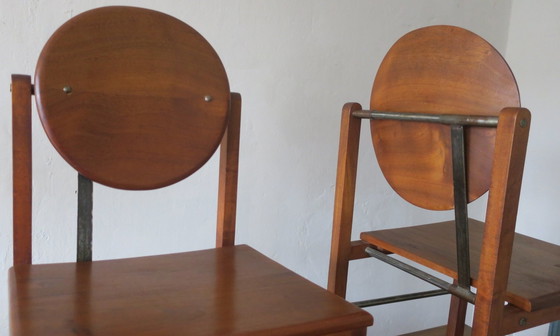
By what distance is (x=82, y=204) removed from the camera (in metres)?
0.79

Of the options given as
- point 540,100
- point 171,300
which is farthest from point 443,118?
point 540,100

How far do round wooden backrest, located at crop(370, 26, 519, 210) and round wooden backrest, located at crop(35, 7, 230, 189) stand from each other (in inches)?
12.7

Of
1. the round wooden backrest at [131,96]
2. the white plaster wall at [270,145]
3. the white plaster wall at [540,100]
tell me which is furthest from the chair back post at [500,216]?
the white plaster wall at [540,100]

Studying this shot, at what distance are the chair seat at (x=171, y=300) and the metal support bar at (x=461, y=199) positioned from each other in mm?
233

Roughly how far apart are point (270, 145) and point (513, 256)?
68 cm

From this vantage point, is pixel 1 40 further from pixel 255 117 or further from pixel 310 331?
pixel 310 331

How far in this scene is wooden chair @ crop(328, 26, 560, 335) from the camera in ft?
2.30

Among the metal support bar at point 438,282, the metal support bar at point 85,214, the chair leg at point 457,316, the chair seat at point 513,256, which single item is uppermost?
the metal support bar at point 85,214

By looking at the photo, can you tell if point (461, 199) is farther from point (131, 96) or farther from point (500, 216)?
point (131, 96)

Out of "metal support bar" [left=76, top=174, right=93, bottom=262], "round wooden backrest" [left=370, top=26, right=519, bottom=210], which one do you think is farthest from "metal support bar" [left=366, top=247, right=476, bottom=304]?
"metal support bar" [left=76, top=174, right=93, bottom=262]

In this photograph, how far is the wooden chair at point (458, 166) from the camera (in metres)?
0.70

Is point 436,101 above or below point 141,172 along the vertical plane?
above

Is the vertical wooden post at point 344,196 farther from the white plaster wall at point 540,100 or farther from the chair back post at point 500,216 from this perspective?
the white plaster wall at point 540,100

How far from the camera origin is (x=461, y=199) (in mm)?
775
